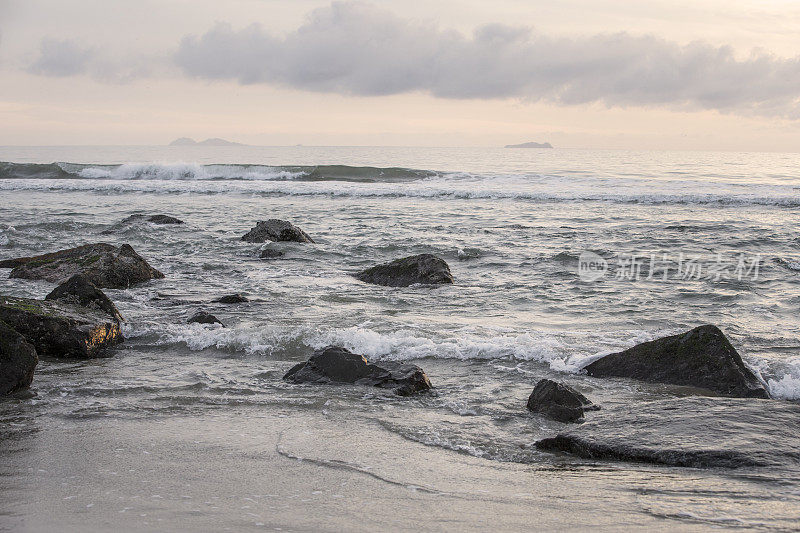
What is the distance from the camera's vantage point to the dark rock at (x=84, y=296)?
7.93 metres

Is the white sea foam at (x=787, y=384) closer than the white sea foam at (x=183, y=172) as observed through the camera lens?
Yes

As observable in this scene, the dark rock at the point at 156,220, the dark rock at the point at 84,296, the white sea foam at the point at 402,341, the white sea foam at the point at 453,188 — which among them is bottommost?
the white sea foam at the point at 402,341

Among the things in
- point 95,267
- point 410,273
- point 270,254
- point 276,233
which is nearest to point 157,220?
point 276,233

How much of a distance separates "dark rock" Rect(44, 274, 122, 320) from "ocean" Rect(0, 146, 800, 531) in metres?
0.36

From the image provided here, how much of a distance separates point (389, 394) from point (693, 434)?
2354 millimetres

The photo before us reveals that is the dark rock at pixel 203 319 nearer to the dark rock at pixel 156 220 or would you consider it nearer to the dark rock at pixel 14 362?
the dark rock at pixel 14 362

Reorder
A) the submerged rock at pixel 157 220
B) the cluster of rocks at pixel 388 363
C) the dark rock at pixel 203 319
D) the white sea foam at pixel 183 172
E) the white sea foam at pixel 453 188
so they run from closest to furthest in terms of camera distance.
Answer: the cluster of rocks at pixel 388 363, the dark rock at pixel 203 319, the submerged rock at pixel 157 220, the white sea foam at pixel 453 188, the white sea foam at pixel 183 172

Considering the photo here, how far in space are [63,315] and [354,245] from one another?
28.1ft

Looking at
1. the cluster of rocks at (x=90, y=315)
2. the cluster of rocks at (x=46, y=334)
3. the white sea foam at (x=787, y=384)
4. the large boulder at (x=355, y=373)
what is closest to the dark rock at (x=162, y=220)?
the cluster of rocks at (x=90, y=315)

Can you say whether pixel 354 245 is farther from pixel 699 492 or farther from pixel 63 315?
pixel 699 492

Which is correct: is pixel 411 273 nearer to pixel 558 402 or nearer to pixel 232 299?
pixel 232 299

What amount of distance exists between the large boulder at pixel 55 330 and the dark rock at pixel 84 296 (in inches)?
35.8

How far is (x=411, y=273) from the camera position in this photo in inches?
428

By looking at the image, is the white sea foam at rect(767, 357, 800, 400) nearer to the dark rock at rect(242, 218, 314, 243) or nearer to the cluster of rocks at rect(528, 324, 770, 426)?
the cluster of rocks at rect(528, 324, 770, 426)
